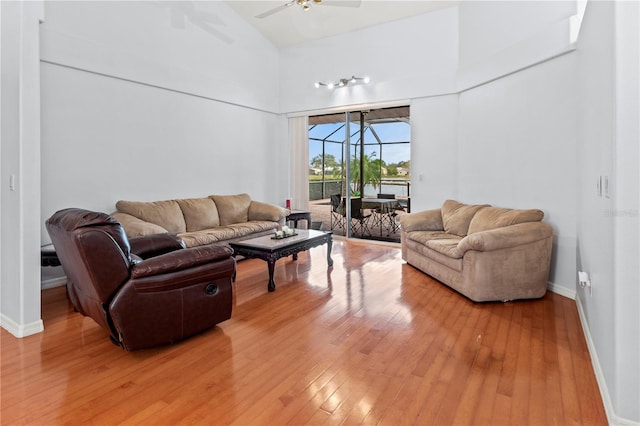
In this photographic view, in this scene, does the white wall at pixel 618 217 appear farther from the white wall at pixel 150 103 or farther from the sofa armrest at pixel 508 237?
the white wall at pixel 150 103

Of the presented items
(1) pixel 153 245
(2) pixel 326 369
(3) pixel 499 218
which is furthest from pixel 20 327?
(3) pixel 499 218

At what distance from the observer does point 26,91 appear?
2832 millimetres

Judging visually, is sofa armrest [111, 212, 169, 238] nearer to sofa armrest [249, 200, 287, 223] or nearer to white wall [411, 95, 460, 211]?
sofa armrest [249, 200, 287, 223]

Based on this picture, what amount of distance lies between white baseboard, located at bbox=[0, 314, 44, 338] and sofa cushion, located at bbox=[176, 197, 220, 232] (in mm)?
2417

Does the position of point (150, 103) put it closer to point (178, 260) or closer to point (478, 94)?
point (178, 260)

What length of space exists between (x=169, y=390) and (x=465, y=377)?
179cm

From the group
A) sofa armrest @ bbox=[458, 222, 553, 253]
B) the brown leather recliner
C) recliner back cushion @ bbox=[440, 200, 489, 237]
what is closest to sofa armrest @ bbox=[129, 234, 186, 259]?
→ the brown leather recliner

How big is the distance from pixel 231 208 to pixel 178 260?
133 inches

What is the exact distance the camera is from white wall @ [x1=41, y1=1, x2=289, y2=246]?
426 cm

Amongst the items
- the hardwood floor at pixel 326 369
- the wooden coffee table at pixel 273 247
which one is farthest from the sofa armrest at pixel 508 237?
the wooden coffee table at pixel 273 247

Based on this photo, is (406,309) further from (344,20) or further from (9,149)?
(344,20)

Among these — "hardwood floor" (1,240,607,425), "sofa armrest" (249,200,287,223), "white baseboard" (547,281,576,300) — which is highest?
"sofa armrest" (249,200,287,223)

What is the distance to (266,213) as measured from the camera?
20.1 feet

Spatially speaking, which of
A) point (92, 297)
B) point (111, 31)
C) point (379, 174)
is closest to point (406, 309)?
point (92, 297)
